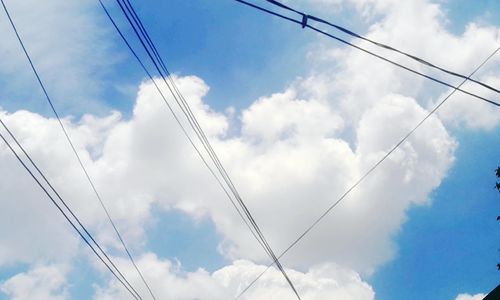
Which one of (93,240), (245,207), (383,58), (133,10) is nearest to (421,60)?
(383,58)

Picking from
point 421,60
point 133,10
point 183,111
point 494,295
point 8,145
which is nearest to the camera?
point 421,60

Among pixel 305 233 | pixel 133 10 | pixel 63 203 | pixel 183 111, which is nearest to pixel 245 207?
pixel 305 233

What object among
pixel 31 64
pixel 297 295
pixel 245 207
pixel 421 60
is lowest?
pixel 297 295

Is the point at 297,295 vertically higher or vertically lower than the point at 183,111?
lower

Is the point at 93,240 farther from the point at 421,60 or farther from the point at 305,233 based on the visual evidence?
the point at 421,60

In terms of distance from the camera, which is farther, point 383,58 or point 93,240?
point 93,240

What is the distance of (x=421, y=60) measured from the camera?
570 centimetres

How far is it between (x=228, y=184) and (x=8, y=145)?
536cm

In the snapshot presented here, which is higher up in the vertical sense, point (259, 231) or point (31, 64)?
point (31, 64)

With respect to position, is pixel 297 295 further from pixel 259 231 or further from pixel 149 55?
pixel 149 55

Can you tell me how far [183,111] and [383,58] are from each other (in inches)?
217

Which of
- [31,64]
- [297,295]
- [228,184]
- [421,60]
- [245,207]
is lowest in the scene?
[297,295]

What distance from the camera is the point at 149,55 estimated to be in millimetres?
8602

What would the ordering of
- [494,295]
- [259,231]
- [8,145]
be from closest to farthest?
[8,145] < [494,295] < [259,231]
